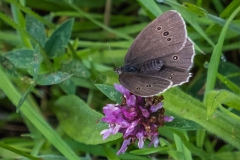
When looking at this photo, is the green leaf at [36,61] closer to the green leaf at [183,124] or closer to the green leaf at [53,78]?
the green leaf at [53,78]

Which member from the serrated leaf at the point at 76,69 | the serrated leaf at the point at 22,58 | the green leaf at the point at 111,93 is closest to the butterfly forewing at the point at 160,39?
the green leaf at the point at 111,93

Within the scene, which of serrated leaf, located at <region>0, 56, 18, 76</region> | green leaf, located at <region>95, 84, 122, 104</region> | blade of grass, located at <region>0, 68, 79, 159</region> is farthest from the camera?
serrated leaf, located at <region>0, 56, 18, 76</region>

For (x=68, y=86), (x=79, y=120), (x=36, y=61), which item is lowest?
(x=79, y=120)

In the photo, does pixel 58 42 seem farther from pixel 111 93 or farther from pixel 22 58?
pixel 111 93

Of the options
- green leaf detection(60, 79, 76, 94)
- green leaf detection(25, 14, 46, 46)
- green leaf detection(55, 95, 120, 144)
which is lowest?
green leaf detection(55, 95, 120, 144)

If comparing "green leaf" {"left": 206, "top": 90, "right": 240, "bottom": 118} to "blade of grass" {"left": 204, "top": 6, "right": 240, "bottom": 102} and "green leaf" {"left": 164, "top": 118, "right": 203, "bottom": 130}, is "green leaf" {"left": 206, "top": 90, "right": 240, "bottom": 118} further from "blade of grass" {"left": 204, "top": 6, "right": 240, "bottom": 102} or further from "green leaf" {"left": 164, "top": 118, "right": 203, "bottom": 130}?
"blade of grass" {"left": 204, "top": 6, "right": 240, "bottom": 102}

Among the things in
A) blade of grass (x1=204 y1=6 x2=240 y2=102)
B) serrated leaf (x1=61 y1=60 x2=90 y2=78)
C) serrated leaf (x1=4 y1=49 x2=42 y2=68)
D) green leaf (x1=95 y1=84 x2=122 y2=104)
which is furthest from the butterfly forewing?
serrated leaf (x1=4 y1=49 x2=42 y2=68)

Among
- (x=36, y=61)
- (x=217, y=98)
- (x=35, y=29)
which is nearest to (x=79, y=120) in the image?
(x=36, y=61)
